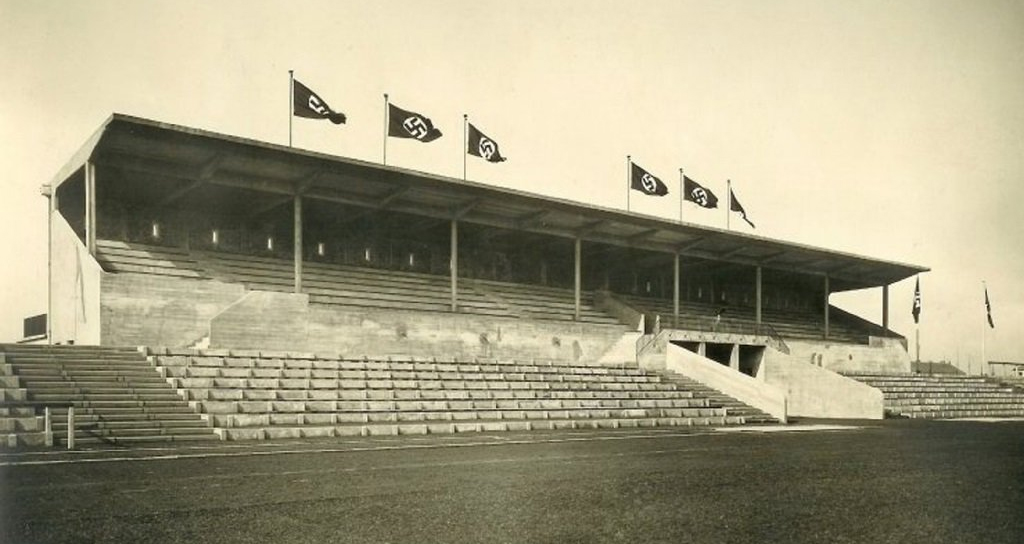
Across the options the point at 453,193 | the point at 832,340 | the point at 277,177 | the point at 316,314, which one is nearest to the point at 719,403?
the point at 453,193

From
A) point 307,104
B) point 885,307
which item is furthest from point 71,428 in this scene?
point 885,307

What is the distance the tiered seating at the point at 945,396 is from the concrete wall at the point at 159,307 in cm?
2592

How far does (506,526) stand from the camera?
748 centimetres

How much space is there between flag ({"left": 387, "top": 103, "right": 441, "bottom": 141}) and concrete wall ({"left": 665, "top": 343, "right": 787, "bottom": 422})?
12.7 metres

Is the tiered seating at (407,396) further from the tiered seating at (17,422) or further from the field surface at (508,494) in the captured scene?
the tiered seating at (17,422)

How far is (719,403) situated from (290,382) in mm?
14809

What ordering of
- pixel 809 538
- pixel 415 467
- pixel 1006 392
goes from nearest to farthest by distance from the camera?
pixel 809 538, pixel 415 467, pixel 1006 392

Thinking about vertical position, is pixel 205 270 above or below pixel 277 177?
below

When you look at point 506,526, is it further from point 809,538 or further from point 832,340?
point 832,340

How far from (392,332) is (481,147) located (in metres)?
7.29

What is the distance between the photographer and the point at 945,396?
125 feet

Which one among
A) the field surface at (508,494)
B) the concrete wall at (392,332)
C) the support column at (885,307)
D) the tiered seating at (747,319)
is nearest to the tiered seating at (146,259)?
the concrete wall at (392,332)

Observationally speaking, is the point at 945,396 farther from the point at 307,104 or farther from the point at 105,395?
the point at 105,395

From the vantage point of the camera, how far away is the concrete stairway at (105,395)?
623 inches
